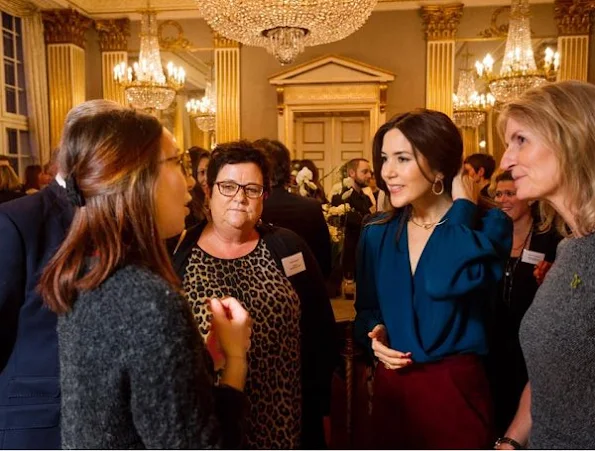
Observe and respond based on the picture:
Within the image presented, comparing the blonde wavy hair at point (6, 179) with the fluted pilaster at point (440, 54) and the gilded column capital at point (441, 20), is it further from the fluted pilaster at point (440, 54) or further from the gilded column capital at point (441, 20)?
the gilded column capital at point (441, 20)

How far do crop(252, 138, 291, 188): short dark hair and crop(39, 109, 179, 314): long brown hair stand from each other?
190cm

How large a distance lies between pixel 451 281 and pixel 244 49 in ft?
24.0

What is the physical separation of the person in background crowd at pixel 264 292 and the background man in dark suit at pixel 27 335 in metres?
0.55

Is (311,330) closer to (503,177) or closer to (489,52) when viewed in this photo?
(503,177)

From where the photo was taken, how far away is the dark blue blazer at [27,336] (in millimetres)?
1356

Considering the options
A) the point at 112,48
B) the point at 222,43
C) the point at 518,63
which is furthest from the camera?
the point at 112,48

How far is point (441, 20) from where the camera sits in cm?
768

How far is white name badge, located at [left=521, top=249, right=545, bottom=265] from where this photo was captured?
2488mm

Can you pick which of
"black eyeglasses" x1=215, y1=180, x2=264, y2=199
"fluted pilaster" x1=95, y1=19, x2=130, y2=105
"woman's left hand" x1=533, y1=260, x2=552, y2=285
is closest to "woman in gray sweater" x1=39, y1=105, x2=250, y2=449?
"black eyeglasses" x1=215, y1=180, x2=264, y2=199

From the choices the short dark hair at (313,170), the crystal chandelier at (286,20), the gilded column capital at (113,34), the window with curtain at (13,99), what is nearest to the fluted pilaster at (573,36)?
the crystal chandelier at (286,20)

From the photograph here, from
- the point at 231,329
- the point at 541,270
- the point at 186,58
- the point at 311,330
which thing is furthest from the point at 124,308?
the point at 186,58

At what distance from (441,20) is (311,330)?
675cm

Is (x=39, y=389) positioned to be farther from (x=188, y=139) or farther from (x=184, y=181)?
(x=188, y=139)

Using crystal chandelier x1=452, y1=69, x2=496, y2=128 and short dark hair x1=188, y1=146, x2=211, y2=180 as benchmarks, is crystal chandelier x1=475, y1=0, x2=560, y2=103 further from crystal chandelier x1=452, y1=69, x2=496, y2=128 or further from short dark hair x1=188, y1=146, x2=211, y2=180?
short dark hair x1=188, y1=146, x2=211, y2=180
